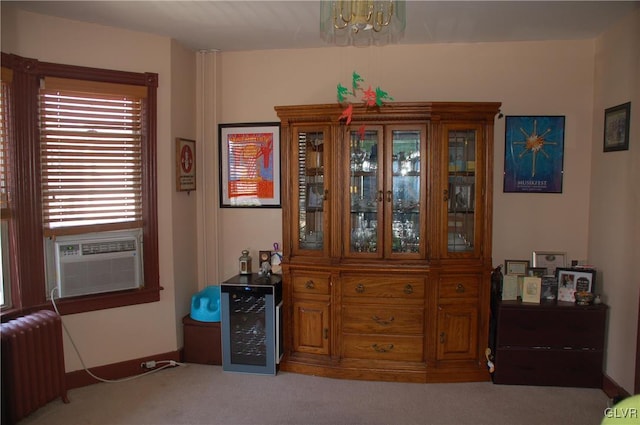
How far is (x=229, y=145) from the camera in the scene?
391cm

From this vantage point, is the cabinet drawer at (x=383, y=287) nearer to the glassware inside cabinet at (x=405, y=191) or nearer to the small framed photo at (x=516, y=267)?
the glassware inside cabinet at (x=405, y=191)

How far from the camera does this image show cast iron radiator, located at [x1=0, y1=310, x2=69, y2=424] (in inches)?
101

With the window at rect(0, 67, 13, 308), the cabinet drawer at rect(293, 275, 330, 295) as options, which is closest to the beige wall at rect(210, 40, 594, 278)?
the cabinet drawer at rect(293, 275, 330, 295)

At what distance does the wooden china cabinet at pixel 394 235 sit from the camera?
3.20 meters

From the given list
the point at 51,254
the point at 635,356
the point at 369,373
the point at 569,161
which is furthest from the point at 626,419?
the point at 51,254

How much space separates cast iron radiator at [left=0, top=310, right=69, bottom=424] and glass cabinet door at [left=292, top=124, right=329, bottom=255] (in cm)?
170

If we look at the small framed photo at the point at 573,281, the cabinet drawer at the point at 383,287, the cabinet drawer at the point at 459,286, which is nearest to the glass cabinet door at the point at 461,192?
the cabinet drawer at the point at 459,286

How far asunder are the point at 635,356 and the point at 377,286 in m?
1.67

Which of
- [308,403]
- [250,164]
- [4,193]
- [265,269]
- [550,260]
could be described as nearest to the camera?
[4,193]

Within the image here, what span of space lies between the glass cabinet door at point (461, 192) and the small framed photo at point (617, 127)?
956 millimetres

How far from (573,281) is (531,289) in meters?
0.31

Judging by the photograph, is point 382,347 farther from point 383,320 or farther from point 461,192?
point 461,192

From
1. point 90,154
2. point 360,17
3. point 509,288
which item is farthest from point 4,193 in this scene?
point 509,288

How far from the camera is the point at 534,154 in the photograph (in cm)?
355
